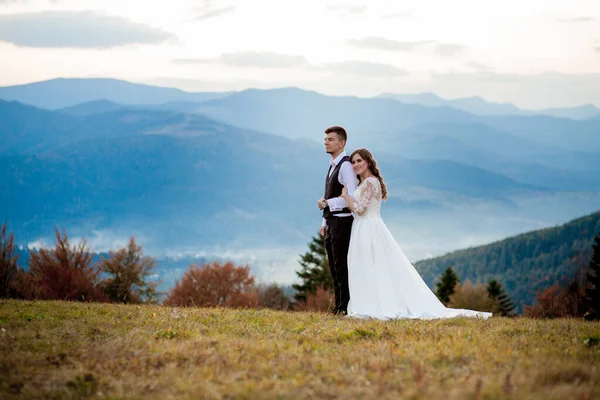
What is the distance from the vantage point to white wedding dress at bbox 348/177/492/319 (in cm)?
1195

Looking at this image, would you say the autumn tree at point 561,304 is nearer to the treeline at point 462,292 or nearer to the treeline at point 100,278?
the treeline at point 462,292

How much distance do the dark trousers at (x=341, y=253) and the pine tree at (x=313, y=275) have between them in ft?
194

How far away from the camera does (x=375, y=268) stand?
1227 cm

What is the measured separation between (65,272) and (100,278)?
20.3 feet

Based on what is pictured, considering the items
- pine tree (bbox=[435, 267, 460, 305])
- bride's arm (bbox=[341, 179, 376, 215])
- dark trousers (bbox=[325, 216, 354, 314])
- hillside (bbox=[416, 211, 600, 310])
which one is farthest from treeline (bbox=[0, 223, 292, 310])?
hillside (bbox=[416, 211, 600, 310])

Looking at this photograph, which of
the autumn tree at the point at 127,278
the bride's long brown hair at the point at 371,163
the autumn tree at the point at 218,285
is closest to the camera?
the bride's long brown hair at the point at 371,163

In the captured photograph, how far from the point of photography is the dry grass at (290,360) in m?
5.92

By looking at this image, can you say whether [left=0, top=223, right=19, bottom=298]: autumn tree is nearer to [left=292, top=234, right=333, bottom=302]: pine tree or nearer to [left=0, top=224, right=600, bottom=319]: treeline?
[left=0, top=224, right=600, bottom=319]: treeline

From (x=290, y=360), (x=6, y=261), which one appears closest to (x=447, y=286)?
(x=6, y=261)

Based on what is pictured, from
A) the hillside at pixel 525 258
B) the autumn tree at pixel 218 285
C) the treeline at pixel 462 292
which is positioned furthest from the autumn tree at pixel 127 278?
the hillside at pixel 525 258

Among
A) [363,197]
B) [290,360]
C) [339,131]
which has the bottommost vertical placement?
[290,360]

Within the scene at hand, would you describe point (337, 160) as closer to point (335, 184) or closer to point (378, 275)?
point (335, 184)

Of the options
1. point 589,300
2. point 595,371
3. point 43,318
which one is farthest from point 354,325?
point 589,300

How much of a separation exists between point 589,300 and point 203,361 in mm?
52958
